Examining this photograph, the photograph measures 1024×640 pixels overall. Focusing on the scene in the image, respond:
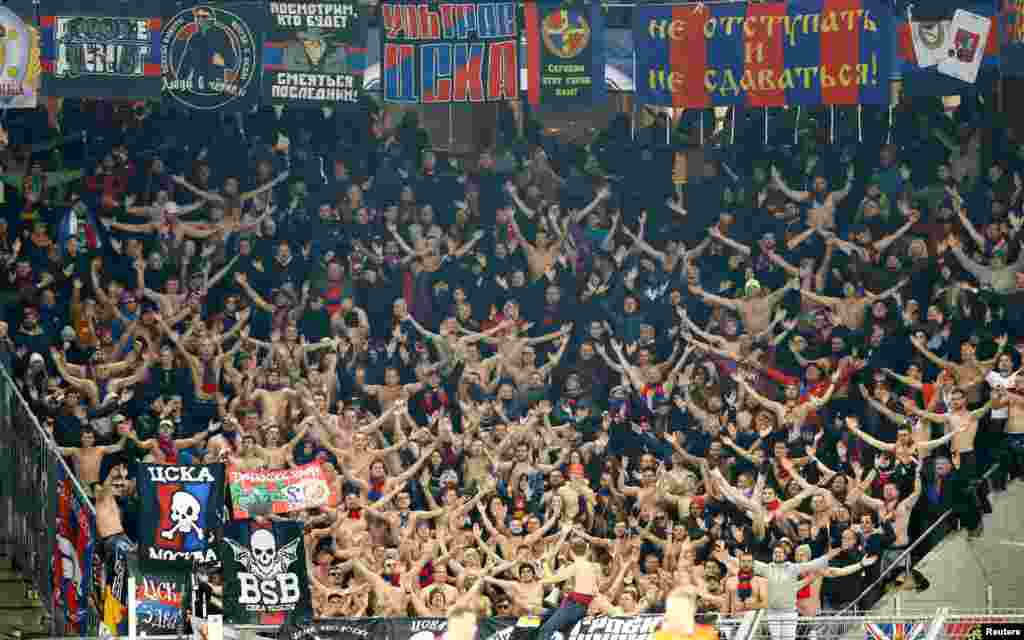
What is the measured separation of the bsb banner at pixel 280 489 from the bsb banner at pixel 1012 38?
39.0 ft

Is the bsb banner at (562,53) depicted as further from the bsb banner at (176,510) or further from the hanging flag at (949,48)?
the bsb banner at (176,510)

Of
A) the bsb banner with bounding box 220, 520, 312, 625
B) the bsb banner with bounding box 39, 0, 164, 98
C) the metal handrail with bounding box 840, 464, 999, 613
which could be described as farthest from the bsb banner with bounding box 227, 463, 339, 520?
the bsb banner with bounding box 39, 0, 164, 98

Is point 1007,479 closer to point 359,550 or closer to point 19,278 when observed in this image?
point 359,550

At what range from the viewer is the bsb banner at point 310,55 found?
106ft

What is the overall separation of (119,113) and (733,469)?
11267 millimetres

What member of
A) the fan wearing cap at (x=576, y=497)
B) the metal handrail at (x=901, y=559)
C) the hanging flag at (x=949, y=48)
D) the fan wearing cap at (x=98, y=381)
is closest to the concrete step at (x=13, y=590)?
the fan wearing cap at (x=98, y=381)

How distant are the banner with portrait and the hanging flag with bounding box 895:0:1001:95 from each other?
474 inches

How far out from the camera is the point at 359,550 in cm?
2694

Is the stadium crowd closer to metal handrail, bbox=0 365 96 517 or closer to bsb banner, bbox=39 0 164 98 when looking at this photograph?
metal handrail, bbox=0 365 96 517

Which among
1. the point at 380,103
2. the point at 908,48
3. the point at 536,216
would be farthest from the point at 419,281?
the point at 908,48

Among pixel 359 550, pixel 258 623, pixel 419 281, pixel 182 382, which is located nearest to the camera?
pixel 258 623

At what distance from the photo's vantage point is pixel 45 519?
26.3m

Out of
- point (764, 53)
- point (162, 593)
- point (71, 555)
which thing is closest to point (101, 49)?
point (71, 555)

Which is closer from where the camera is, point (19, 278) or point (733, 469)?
point (733, 469)
